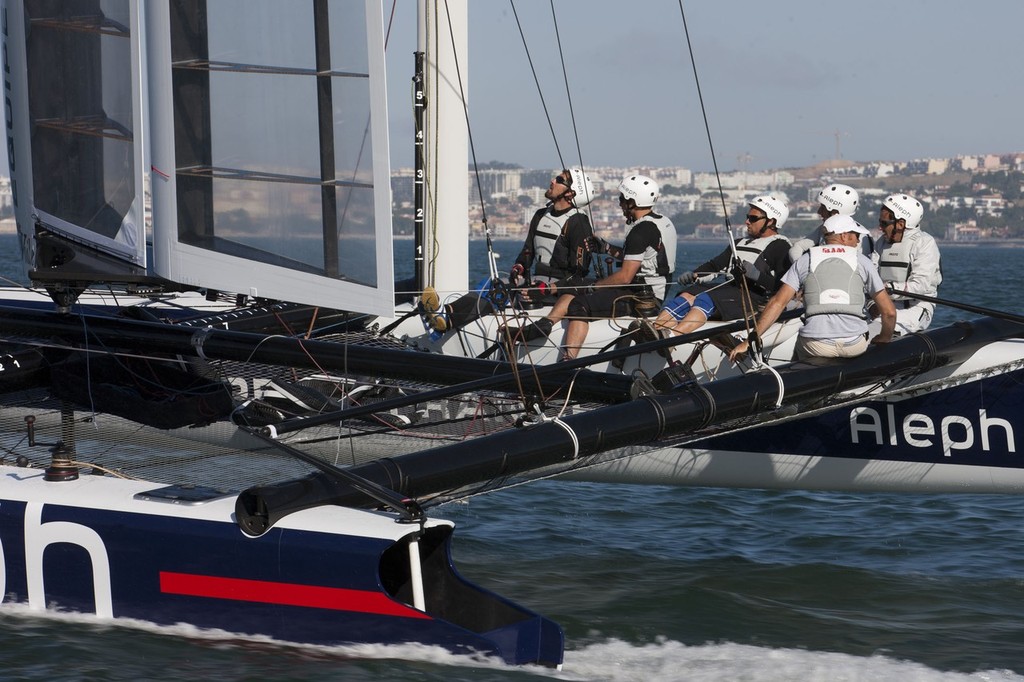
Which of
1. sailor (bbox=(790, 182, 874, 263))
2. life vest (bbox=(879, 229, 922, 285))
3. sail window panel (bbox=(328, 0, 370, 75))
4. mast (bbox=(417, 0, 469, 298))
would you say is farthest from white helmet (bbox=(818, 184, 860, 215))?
sail window panel (bbox=(328, 0, 370, 75))

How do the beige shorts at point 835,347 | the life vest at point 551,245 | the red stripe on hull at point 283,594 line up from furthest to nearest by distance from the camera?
1. the life vest at point 551,245
2. the beige shorts at point 835,347
3. the red stripe on hull at point 283,594

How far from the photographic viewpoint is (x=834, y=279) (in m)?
5.21

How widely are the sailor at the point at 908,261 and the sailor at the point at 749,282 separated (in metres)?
0.55

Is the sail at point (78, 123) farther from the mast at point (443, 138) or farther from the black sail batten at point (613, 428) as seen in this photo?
the mast at point (443, 138)

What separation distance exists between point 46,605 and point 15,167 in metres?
2.07

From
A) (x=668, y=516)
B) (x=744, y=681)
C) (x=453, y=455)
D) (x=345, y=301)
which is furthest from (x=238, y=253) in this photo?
(x=668, y=516)

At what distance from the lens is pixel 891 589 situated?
19.0ft

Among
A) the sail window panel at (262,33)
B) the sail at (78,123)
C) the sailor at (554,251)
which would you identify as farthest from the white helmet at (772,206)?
the sail at (78,123)

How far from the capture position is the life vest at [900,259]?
6637 mm

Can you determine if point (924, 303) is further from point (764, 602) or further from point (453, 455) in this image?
point (453, 455)

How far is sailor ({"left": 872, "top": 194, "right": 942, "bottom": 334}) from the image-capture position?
21.6 ft

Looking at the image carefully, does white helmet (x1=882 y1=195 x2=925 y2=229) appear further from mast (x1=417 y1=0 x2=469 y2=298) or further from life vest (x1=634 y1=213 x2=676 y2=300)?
mast (x1=417 y1=0 x2=469 y2=298)

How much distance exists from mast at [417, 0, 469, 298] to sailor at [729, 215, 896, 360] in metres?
2.44

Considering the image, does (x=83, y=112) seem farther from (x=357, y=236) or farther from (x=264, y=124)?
(x=357, y=236)
